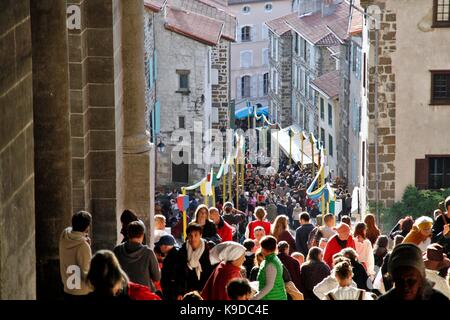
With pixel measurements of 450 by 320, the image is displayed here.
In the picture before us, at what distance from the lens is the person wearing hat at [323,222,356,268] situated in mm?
13336

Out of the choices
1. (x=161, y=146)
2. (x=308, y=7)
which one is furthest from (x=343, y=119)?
(x=308, y=7)

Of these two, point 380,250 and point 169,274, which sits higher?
point 169,274

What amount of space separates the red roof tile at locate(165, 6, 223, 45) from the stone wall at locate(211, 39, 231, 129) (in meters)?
2.00

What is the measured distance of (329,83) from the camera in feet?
189

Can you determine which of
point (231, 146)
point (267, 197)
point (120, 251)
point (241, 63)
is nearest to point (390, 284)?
point (120, 251)

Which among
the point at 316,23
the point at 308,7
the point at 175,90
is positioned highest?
the point at 308,7

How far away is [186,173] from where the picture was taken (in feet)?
160

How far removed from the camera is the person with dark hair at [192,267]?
11.1 m

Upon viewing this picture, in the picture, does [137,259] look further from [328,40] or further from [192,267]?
[328,40]

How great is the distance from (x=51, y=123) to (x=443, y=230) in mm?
4402

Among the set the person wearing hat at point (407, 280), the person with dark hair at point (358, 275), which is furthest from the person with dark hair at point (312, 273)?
the person wearing hat at point (407, 280)

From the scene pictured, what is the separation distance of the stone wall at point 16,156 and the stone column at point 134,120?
747cm

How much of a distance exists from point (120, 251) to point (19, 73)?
2.67 meters
